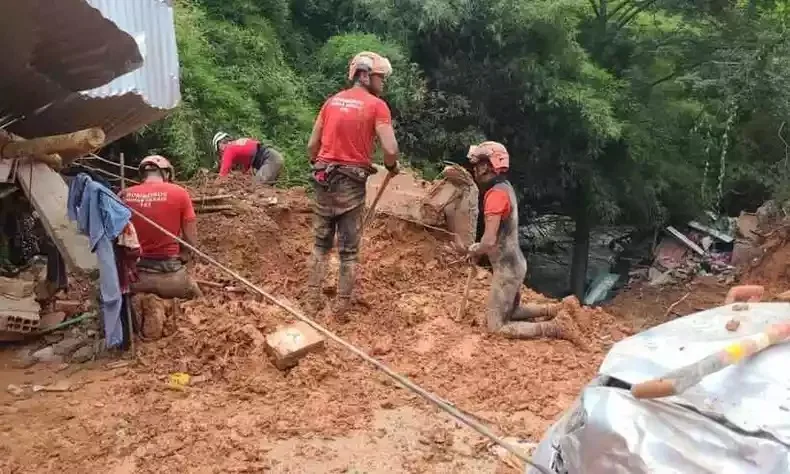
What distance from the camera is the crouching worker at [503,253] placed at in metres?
6.20

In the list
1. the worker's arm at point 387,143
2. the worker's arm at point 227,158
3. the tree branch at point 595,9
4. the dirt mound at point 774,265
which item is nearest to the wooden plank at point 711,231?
the dirt mound at point 774,265

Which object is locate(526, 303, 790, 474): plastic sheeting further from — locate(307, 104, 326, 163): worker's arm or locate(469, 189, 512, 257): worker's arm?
locate(307, 104, 326, 163): worker's arm

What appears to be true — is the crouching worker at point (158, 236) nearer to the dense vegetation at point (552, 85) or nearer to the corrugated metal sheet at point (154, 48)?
the corrugated metal sheet at point (154, 48)

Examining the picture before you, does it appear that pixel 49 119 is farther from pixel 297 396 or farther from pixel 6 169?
pixel 297 396

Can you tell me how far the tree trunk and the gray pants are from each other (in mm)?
7958

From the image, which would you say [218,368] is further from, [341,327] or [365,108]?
[365,108]

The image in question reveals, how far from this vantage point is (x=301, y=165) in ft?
43.2

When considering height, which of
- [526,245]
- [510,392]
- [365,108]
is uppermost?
[365,108]

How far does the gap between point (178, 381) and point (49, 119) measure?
8.71 feet

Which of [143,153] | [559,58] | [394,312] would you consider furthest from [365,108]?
[559,58]

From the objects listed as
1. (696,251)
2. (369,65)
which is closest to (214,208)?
(369,65)

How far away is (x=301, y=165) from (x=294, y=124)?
1.04 meters

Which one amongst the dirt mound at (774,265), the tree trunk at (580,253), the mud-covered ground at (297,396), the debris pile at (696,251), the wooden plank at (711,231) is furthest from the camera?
the wooden plank at (711,231)

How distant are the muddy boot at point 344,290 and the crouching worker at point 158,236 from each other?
4.00 ft
